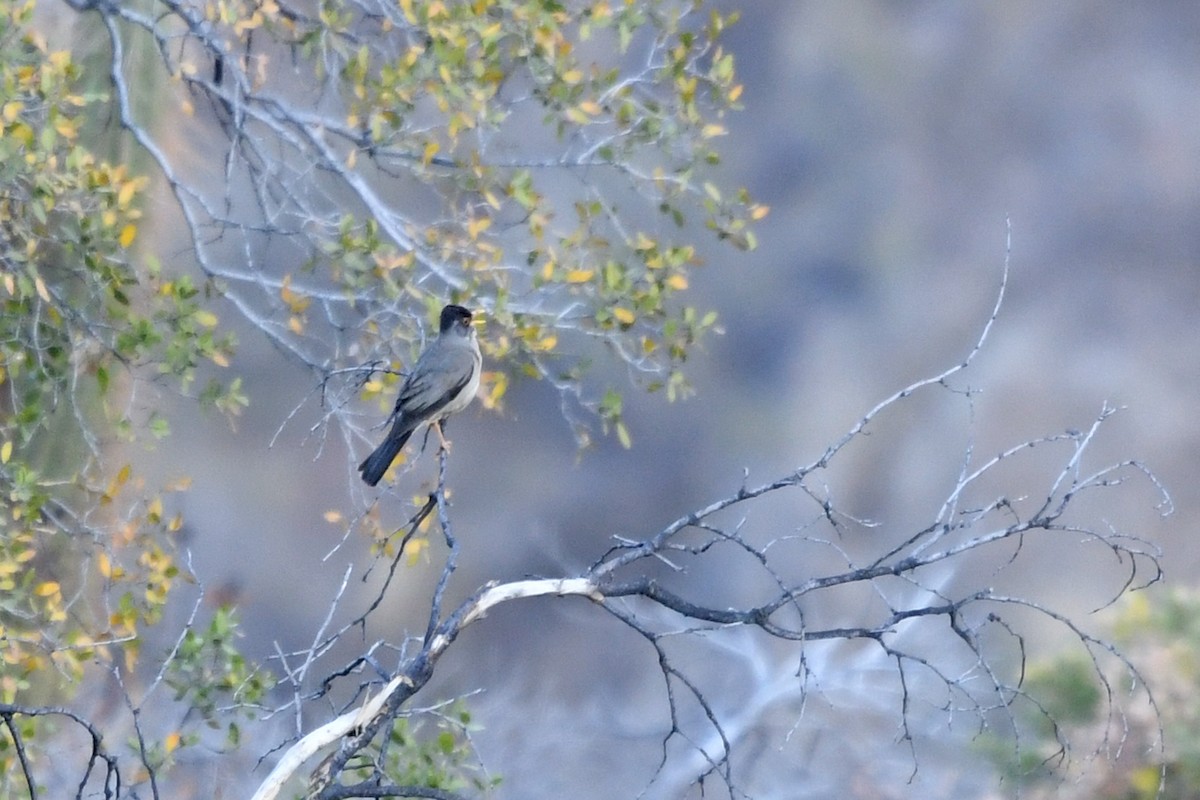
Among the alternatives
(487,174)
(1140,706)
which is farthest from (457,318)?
(1140,706)

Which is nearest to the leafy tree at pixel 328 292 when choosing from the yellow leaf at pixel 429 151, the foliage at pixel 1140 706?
the yellow leaf at pixel 429 151

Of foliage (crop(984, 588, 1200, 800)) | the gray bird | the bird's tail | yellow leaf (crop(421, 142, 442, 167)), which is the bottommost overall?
the bird's tail

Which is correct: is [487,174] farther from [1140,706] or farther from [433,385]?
[1140,706]

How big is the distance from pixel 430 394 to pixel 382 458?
20cm

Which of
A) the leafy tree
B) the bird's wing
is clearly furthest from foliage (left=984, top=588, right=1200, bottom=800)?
the bird's wing

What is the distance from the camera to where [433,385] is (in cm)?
385

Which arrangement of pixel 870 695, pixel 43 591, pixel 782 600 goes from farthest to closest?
pixel 870 695 → pixel 43 591 → pixel 782 600

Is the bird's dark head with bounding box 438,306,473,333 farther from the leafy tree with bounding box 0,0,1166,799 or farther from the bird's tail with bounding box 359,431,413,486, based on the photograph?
the bird's tail with bounding box 359,431,413,486

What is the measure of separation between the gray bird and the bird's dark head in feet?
0.41

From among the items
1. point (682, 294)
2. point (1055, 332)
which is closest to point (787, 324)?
point (682, 294)

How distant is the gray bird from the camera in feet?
12.5

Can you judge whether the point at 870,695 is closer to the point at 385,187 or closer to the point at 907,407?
the point at 907,407

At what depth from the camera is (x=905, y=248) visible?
48.7ft

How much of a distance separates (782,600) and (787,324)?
12.6 m
